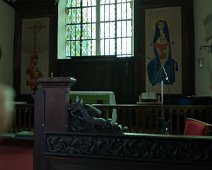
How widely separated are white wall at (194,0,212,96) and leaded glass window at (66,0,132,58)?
2.21 meters

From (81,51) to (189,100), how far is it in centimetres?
445

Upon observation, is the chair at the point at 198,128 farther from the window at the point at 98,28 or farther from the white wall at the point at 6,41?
the white wall at the point at 6,41

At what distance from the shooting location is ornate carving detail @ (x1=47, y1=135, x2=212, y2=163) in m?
1.33

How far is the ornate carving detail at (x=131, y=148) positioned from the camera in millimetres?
1331

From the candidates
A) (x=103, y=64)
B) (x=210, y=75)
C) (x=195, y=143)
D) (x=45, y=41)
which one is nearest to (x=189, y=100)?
(x=210, y=75)

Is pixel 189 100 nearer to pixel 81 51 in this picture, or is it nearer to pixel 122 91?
pixel 122 91

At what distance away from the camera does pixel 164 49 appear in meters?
8.69

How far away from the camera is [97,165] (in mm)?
1438

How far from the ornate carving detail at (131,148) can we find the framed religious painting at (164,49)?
284 inches

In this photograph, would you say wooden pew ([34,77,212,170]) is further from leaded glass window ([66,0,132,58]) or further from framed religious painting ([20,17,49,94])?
framed religious painting ([20,17,49,94])

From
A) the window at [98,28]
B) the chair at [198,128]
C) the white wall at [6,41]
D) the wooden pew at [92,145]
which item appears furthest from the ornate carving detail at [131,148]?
the white wall at [6,41]

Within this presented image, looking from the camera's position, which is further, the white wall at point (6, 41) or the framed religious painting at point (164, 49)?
the white wall at point (6, 41)

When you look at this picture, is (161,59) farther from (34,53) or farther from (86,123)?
(86,123)

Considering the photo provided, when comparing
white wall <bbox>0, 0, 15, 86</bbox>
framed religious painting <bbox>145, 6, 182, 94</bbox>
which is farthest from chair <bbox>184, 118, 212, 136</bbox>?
white wall <bbox>0, 0, 15, 86</bbox>
